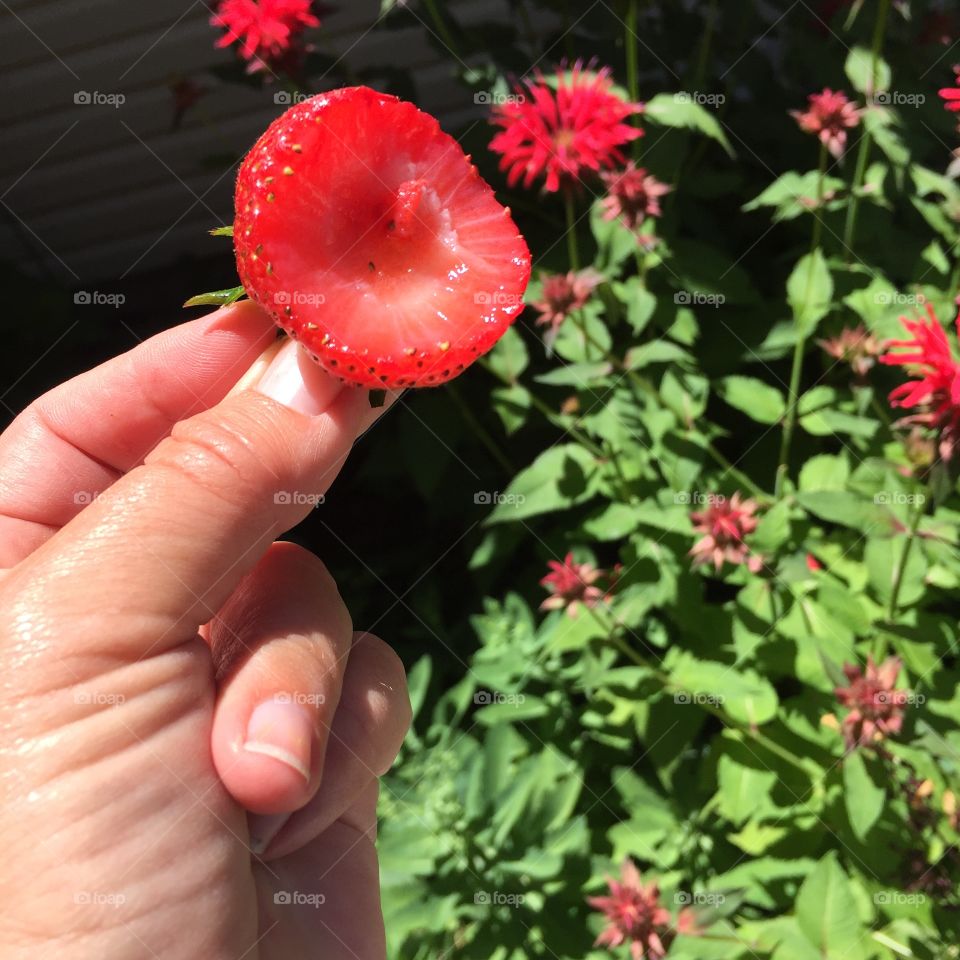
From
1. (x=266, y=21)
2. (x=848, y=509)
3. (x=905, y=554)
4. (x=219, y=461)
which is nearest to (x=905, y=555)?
(x=905, y=554)

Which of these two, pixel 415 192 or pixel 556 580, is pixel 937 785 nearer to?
pixel 556 580

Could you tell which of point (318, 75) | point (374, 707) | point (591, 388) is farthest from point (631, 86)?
point (374, 707)

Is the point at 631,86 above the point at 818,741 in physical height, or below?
above

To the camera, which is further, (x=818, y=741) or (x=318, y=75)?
(x=318, y=75)

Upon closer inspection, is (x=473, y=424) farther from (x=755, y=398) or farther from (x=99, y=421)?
(x=99, y=421)

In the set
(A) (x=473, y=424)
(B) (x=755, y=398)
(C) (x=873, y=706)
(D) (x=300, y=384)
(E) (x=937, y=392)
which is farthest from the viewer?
(A) (x=473, y=424)

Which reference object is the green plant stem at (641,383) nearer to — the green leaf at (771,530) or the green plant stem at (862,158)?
the green leaf at (771,530)

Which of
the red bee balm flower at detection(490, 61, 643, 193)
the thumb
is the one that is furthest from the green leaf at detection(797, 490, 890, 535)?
the thumb

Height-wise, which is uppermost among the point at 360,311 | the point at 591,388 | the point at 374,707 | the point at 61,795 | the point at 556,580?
the point at 360,311
